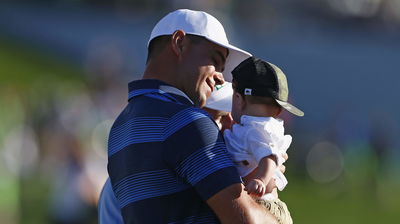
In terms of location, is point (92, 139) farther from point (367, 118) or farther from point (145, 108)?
point (367, 118)

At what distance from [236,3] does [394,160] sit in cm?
577

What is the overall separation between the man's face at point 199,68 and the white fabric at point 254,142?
21cm

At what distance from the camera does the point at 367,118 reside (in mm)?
25531

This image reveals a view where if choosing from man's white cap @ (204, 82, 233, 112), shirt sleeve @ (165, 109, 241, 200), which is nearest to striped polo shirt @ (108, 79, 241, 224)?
shirt sleeve @ (165, 109, 241, 200)

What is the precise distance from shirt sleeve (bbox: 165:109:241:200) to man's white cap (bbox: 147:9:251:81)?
0.43 meters

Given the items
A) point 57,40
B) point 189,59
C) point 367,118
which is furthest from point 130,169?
point 57,40

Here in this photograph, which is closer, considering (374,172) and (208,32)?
(208,32)

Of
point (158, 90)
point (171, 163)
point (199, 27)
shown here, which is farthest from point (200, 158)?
point (199, 27)

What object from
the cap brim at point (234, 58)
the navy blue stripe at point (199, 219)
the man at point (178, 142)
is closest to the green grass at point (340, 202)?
the cap brim at point (234, 58)

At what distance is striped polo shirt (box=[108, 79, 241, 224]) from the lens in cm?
407

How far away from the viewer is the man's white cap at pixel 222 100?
4.98 metres

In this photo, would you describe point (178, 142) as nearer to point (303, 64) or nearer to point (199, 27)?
point (199, 27)

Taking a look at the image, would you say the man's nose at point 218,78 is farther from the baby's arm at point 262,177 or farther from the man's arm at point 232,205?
the man's arm at point 232,205

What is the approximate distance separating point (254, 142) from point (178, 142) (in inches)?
15.0
